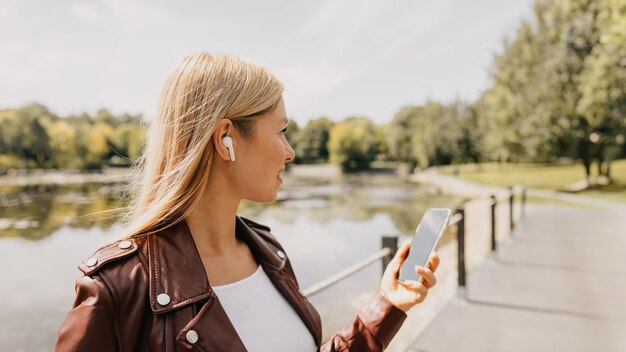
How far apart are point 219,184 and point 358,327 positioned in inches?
24.2

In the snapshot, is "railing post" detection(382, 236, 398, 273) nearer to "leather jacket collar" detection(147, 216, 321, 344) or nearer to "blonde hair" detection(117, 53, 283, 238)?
"leather jacket collar" detection(147, 216, 321, 344)

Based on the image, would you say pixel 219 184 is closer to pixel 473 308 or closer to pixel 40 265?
pixel 473 308

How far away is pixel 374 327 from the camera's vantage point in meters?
1.43

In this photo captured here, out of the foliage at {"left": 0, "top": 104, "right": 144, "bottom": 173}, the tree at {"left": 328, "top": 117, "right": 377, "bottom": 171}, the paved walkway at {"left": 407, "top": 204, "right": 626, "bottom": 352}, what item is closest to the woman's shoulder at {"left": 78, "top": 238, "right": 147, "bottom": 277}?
the paved walkway at {"left": 407, "top": 204, "right": 626, "bottom": 352}

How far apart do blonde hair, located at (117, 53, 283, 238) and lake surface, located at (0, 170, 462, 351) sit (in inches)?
98.3

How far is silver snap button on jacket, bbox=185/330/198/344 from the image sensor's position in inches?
43.1

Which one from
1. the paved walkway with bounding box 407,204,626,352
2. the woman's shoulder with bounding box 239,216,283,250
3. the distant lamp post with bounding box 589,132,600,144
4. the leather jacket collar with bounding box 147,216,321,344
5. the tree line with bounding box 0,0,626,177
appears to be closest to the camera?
the leather jacket collar with bounding box 147,216,321,344

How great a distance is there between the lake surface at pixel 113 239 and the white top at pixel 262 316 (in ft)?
8.18

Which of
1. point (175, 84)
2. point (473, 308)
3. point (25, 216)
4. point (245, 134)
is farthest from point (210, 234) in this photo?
point (25, 216)

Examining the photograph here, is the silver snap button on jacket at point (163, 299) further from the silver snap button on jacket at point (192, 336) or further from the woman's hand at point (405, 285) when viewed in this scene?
the woman's hand at point (405, 285)

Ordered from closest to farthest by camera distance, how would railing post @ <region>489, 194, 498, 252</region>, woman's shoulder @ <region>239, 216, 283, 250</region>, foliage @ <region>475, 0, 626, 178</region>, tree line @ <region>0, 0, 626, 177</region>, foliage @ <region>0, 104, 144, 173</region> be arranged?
woman's shoulder @ <region>239, 216, 283, 250</region> < railing post @ <region>489, 194, 498, 252</region> < tree line @ <region>0, 0, 626, 177</region> < foliage @ <region>475, 0, 626, 178</region> < foliage @ <region>0, 104, 144, 173</region>

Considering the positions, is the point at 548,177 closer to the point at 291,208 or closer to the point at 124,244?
the point at 291,208

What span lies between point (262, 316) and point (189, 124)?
22.0 inches

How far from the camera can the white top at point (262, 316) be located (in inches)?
50.3
